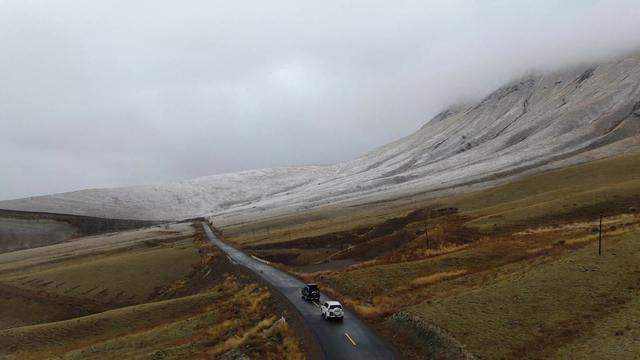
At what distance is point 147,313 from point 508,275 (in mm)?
32156

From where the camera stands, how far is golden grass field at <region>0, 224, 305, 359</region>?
Result: 3325cm

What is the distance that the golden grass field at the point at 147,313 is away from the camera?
3325cm

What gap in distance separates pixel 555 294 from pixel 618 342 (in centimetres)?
724

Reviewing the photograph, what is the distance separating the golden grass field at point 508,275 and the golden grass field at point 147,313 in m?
7.68

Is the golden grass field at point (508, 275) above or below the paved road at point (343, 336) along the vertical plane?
above

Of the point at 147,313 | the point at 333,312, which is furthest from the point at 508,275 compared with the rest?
the point at 147,313

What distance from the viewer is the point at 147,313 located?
159 ft

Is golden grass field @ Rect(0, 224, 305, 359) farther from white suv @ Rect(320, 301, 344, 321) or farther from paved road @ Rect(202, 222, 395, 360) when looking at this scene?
white suv @ Rect(320, 301, 344, 321)

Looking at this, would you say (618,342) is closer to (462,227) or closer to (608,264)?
(608,264)

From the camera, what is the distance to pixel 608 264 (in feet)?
107

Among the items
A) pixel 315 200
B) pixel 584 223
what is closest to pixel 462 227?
pixel 584 223

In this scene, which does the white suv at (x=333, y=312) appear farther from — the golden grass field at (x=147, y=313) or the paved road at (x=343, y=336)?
the golden grass field at (x=147, y=313)

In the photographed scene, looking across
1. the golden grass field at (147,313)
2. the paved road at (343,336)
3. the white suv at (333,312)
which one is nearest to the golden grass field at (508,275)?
the paved road at (343,336)

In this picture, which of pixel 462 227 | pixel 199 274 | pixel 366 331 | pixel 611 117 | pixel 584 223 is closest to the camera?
pixel 366 331
